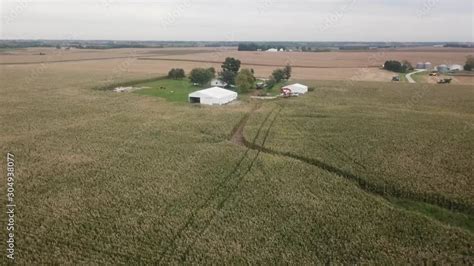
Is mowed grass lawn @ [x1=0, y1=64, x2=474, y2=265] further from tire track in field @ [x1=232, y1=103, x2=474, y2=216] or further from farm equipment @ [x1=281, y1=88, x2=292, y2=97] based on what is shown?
farm equipment @ [x1=281, y1=88, x2=292, y2=97]

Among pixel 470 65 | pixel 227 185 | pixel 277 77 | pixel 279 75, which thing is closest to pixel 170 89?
→ pixel 277 77

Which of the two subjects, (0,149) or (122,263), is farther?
(0,149)

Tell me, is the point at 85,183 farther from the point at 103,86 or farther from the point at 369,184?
the point at 103,86

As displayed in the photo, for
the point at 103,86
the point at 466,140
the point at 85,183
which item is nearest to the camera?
the point at 85,183

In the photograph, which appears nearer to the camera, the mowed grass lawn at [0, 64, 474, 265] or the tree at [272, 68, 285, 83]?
the mowed grass lawn at [0, 64, 474, 265]

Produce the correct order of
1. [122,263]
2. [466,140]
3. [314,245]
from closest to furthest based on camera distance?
[122,263] < [314,245] < [466,140]

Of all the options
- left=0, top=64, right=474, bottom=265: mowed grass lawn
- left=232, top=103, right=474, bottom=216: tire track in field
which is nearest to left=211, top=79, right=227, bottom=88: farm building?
left=0, top=64, right=474, bottom=265: mowed grass lawn

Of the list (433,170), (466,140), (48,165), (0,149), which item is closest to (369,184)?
(433,170)
